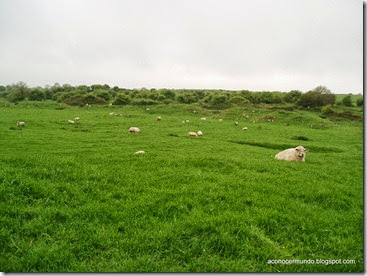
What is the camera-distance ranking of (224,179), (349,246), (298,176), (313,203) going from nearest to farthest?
(349,246) < (313,203) < (224,179) < (298,176)

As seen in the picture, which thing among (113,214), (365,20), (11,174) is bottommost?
(113,214)

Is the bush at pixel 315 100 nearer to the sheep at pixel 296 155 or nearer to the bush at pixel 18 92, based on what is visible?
the sheep at pixel 296 155

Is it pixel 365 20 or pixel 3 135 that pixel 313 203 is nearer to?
pixel 365 20

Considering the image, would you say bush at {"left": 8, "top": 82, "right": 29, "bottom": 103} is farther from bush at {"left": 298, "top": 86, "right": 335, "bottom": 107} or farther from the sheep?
the sheep

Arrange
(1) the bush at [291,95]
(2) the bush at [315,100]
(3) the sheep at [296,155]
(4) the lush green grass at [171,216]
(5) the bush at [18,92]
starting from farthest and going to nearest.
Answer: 1. (1) the bush at [291,95]
2. (5) the bush at [18,92]
3. (2) the bush at [315,100]
4. (3) the sheep at [296,155]
5. (4) the lush green grass at [171,216]

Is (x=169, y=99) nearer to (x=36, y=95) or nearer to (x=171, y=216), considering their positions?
(x=36, y=95)

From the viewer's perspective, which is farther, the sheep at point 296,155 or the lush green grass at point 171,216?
the sheep at point 296,155

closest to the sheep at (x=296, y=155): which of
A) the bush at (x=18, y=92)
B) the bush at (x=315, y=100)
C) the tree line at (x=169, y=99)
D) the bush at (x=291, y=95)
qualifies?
the tree line at (x=169, y=99)

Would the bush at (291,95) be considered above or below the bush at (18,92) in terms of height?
below

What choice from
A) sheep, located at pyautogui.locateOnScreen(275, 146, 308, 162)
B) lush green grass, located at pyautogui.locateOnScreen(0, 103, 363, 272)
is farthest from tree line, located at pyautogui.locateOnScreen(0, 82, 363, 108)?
lush green grass, located at pyautogui.locateOnScreen(0, 103, 363, 272)

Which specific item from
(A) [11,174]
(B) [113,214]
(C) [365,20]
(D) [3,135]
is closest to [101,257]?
(B) [113,214]

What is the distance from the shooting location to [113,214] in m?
6.57

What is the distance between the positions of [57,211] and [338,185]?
30.9 ft

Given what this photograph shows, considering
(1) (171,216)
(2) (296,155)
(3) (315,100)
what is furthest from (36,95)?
(1) (171,216)
